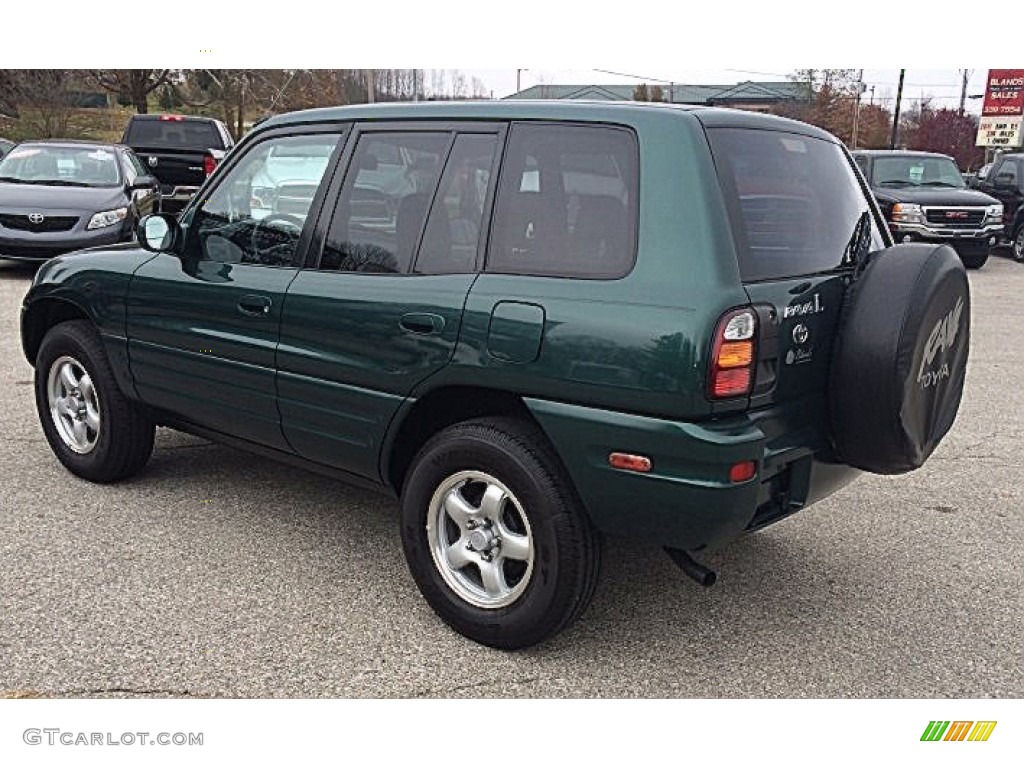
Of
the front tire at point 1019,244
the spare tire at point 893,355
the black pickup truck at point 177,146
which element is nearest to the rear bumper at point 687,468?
the spare tire at point 893,355

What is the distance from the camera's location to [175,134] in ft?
55.5

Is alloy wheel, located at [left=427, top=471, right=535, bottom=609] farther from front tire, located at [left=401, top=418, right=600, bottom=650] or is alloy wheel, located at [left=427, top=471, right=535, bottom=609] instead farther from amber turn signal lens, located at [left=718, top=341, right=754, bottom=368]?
amber turn signal lens, located at [left=718, top=341, right=754, bottom=368]

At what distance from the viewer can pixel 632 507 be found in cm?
286

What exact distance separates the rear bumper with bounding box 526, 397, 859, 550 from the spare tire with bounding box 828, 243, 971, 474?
5.1 inches

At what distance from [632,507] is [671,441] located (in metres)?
0.26

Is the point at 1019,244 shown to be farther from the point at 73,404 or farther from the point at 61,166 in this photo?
the point at 73,404

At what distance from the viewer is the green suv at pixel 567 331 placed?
278 centimetres

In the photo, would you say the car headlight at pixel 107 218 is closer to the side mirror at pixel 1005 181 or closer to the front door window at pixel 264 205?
the front door window at pixel 264 205

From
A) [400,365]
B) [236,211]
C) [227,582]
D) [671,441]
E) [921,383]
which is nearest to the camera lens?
[671,441]

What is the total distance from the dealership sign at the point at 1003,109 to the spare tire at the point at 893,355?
22977 millimetres

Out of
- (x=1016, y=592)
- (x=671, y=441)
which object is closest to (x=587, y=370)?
(x=671, y=441)

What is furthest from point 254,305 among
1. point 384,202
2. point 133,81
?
point 133,81

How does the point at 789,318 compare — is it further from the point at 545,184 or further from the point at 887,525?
the point at 887,525
